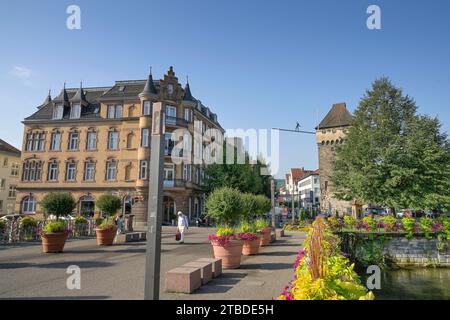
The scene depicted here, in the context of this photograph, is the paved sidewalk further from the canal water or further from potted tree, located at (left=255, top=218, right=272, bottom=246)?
the canal water

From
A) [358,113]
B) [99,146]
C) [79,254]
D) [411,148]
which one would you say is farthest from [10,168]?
[411,148]

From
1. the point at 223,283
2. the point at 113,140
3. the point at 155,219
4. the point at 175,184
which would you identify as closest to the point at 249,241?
the point at 223,283

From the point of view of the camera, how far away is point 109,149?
37.7 metres

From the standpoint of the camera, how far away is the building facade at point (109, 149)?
35.9 m

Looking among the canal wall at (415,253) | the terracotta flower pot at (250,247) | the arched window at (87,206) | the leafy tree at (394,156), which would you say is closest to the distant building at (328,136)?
the leafy tree at (394,156)

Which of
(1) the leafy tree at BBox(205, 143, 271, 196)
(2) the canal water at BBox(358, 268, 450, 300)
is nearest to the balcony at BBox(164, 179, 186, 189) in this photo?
(1) the leafy tree at BBox(205, 143, 271, 196)

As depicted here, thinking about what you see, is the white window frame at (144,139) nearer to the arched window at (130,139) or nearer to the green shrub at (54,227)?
the arched window at (130,139)

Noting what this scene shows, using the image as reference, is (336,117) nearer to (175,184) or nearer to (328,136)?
(328,136)

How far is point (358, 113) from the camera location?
3162 centimetres

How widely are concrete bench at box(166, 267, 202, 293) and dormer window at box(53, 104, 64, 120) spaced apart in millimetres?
38968

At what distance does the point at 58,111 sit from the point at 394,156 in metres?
38.7

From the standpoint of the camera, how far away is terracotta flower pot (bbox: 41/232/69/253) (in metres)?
12.9
